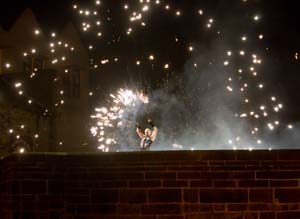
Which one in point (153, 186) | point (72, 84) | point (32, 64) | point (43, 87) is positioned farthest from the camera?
point (72, 84)

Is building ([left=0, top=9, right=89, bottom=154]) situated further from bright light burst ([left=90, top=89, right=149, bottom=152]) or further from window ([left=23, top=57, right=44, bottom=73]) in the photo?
bright light burst ([left=90, top=89, right=149, bottom=152])

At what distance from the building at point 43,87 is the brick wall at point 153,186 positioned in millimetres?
13569

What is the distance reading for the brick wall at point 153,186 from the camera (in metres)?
5.85

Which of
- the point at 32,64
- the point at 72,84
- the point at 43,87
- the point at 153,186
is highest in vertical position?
the point at 32,64

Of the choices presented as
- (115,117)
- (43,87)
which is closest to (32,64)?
(43,87)

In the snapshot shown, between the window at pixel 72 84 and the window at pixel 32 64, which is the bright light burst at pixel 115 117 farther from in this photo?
the window at pixel 32 64

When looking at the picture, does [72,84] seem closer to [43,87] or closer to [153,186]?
[43,87]

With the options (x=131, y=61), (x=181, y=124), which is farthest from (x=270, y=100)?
(x=131, y=61)

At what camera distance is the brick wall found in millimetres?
5848

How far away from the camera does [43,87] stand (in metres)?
20.2

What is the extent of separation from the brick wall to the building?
13569mm

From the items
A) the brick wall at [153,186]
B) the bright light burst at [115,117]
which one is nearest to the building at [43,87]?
the bright light burst at [115,117]

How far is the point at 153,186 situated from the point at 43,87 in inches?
590

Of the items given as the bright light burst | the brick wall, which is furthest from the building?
the brick wall
